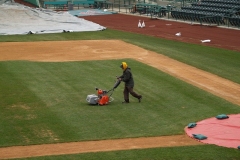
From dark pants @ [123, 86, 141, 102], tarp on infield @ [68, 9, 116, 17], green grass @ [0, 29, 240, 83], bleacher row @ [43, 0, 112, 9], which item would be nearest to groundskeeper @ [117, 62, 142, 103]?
dark pants @ [123, 86, 141, 102]

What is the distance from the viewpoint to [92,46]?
1539 inches

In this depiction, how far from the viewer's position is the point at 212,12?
2032 inches

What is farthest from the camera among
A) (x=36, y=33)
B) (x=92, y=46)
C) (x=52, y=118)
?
(x=36, y=33)

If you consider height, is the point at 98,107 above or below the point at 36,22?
below

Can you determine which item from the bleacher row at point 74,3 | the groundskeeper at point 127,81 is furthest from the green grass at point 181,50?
the bleacher row at point 74,3

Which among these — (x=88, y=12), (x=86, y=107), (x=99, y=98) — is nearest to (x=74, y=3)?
(x=88, y=12)

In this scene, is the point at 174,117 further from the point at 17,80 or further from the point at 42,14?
the point at 42,14

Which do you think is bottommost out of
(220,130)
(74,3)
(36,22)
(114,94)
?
(220,130)

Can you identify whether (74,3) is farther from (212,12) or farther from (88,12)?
(212,12)

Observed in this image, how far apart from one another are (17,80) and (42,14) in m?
25.2

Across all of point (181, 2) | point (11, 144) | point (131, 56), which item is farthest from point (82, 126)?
point (181, 2)

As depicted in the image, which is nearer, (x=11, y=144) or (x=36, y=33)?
(x=11, y=144)

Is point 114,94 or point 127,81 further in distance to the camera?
point 114,94

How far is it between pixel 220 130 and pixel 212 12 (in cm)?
3349
